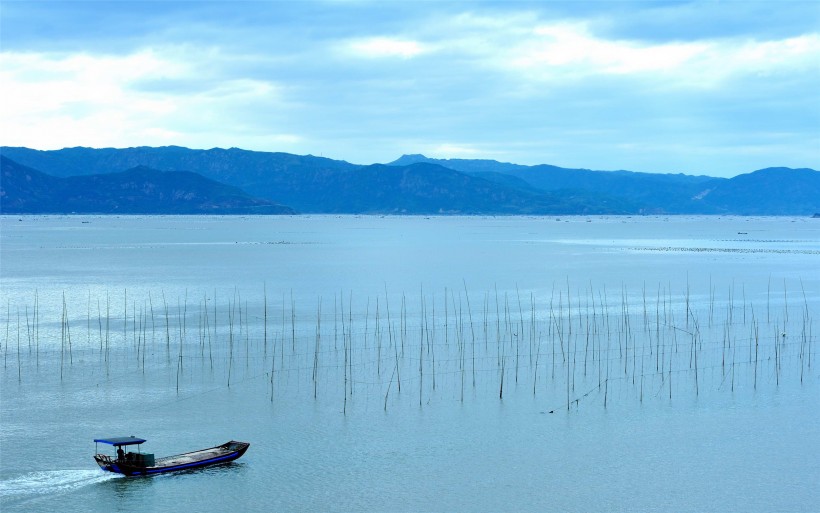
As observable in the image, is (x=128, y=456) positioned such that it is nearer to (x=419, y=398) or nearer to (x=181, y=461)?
(x=181, y=461)

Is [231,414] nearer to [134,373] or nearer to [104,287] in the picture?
[134,373]

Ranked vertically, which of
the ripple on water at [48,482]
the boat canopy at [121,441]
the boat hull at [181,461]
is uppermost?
the boat canopy at [121,441]

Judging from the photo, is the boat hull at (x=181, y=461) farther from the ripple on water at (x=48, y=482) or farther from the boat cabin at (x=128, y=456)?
the ripple on water at (x=48, y=482)

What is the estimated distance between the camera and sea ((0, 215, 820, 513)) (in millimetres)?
17266

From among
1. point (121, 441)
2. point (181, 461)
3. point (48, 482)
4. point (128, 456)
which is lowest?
point (48, 482)

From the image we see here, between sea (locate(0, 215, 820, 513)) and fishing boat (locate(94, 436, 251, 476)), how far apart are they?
0.22 metres

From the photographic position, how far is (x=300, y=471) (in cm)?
1825

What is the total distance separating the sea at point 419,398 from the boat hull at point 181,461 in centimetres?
19

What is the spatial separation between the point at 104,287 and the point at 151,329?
15.9 meters

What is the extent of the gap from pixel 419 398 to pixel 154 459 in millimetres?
7737

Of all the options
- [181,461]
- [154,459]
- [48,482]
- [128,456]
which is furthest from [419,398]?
[48,482]

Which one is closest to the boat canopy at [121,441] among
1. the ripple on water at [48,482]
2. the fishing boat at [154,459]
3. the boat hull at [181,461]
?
the fishing boat at [154,459]

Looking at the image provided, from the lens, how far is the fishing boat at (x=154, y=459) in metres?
17.7

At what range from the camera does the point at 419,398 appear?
2356 cm
